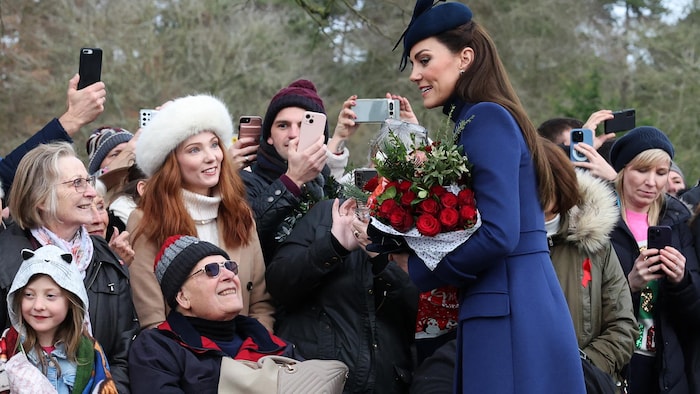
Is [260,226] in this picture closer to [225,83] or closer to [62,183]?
[62,183]

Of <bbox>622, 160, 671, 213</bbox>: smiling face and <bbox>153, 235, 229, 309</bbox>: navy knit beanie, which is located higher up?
<bbox>622, 160, 671, 213</bbox>: smiling face

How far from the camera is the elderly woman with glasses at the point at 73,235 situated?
4719 millimetres

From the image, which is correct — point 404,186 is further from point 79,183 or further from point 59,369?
point 79,183

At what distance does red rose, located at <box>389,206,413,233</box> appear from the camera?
12.5ft

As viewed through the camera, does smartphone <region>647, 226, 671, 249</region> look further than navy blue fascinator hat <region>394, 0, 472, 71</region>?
Yes

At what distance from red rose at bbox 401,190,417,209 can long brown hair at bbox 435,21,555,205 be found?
0.46 m

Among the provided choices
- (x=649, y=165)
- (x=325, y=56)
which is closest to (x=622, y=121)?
(x=649, y=165)

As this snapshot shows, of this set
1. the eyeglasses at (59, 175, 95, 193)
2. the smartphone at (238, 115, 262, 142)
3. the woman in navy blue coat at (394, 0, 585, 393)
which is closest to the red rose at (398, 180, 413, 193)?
the woman in navy blue coat at (394, 0, 585, 393)

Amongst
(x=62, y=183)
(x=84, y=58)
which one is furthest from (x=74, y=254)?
(x=84, y=58)

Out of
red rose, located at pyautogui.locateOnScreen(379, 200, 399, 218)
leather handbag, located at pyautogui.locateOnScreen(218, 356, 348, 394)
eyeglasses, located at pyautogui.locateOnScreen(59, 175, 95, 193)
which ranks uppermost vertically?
eyeglasses, located at pyautogui.locateOnScreen(59, 175, 95, 193)

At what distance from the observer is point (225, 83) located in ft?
67.2

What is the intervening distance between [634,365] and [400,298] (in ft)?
6.06

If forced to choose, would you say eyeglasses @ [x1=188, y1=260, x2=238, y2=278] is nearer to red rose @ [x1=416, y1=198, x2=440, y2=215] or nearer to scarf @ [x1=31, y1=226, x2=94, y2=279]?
scarf @ [x1=31, y1=226, x2=94, y2=279]

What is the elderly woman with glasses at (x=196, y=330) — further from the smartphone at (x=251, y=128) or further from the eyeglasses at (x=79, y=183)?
the smartphone at (x=251, y=128)
